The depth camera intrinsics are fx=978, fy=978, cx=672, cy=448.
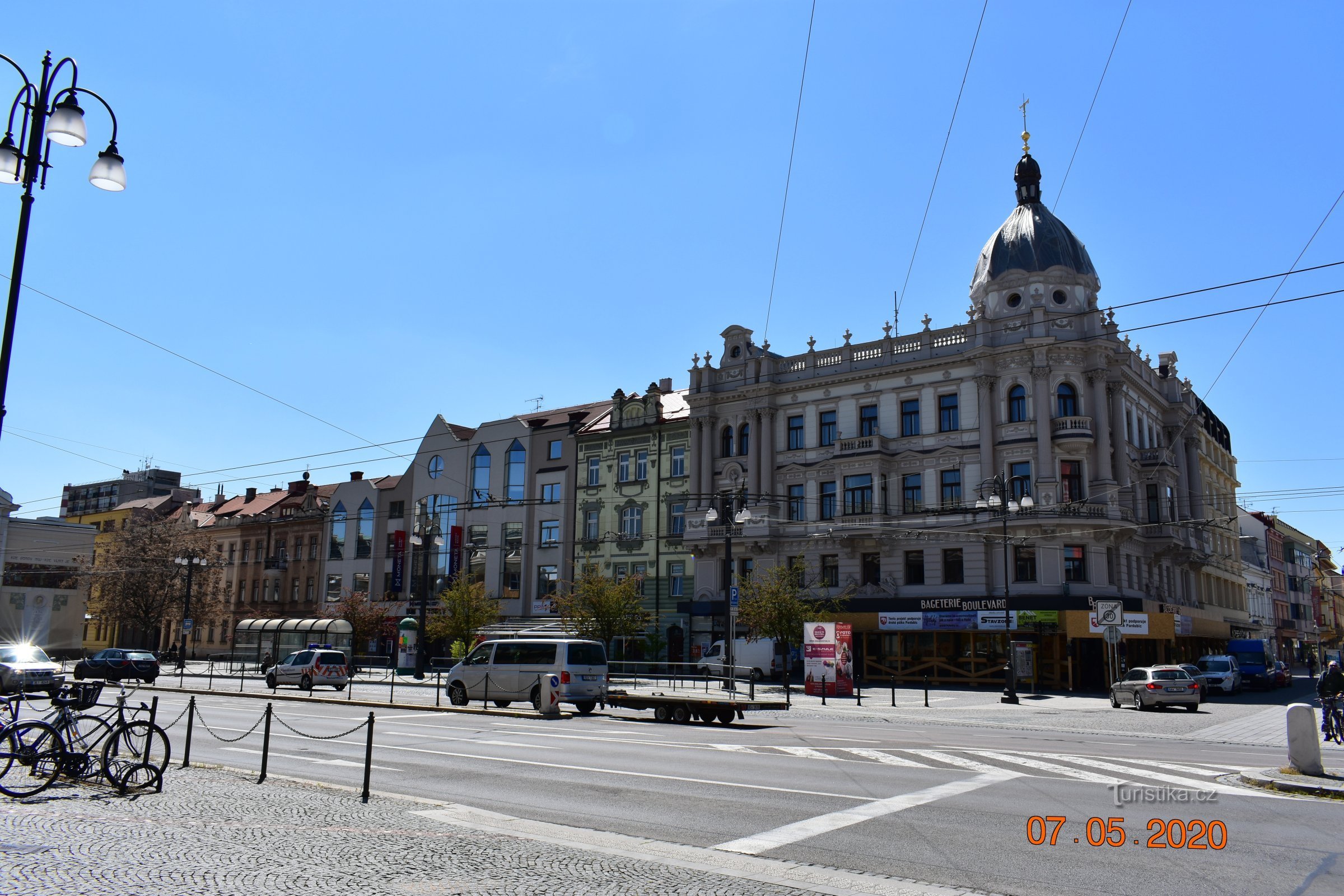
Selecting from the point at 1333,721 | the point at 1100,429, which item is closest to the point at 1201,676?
the point at 1100,429

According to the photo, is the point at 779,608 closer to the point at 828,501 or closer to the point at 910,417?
the point at 828,501

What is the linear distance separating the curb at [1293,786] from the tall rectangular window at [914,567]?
32.9 metres

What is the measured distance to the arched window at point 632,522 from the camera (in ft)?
183

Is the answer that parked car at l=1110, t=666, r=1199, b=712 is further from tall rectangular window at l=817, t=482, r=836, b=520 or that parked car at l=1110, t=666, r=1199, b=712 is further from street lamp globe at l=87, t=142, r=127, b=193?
street lamp globe at l=87, t=142, r=127, b=193

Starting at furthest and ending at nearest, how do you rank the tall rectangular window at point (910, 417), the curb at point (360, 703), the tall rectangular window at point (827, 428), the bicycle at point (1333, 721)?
the tall rectangular window at point (827, 428), the tall rectangular window at point (910, 417), the curb at point (360, 703), the bicycle at point (1333, 721)

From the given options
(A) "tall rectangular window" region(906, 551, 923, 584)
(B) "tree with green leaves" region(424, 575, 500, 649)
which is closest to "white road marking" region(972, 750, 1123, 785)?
(A) "tall rectangular window" region(906, 551, 923, 584)

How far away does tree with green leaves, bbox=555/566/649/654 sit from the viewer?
47.4 m

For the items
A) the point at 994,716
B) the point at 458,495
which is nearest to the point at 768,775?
the point at 994,716

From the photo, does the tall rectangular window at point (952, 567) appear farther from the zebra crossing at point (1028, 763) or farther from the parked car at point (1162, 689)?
the zebra crossing at point (1028, 763)

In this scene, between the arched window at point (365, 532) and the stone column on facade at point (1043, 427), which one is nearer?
the stone column on facade at point (1043, 427)

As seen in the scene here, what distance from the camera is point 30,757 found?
10766 mm

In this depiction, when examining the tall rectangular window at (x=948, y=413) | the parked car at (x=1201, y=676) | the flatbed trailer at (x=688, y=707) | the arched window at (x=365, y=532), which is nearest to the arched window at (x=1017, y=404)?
the tall rectangular window at (x=948, y=413)

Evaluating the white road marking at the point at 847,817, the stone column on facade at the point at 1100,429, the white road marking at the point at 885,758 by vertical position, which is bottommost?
the white road marking at the point at 885,758

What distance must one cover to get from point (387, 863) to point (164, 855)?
1833 mm
